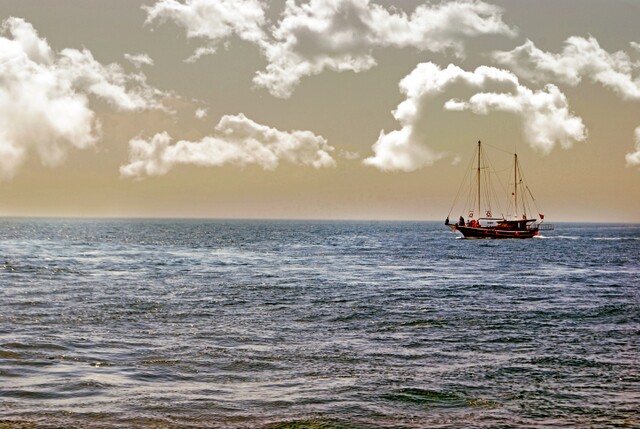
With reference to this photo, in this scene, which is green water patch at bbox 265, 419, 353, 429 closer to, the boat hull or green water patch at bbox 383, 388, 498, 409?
green water patch at bbox 383, 388, 498, 409

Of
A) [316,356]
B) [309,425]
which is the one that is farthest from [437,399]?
[316,356]

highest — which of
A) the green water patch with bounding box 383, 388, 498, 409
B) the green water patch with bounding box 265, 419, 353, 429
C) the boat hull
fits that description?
the boat hull

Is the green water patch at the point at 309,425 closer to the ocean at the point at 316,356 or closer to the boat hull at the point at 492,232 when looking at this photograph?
the ocean at the point at 316,356

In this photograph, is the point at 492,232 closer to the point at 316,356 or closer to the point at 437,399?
the point at 316,356

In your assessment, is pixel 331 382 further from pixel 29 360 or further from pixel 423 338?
pixel 29 360

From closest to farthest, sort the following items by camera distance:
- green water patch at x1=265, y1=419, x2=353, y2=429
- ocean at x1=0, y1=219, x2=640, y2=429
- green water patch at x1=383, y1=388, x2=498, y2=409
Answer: green water patch at x1=265, y1=419, x2=353, y2=429, ocean at x1=0, y1=219, x2=640, y2=429, green water patch at x1=383, y1=388, x2=498, y2=409

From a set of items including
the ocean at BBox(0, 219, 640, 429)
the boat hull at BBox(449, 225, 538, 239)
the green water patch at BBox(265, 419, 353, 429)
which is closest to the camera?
the green water patch at BBox(265, 419, 353, 429)

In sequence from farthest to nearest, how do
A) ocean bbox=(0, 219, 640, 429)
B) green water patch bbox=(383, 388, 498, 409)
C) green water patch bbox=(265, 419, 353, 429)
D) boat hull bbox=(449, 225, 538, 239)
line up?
1. boat hull bbox=(449, 225, 538, 239)
2. green water patch bbox=(383, 388, 498, 409)
3. ocean bbox=(0, 219, 640, 429)
4. green water patch bbox=(265, 419, 353, 429)

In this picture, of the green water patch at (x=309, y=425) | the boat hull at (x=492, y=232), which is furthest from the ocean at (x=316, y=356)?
the boat hull at (x=492, y=232)

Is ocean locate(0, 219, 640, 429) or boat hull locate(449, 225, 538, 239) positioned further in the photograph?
boat hull locate(449, 225, 538, 239)

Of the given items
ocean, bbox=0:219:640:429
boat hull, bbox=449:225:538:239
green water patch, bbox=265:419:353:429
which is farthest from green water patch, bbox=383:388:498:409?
boat hull, bbox=449:225:538:239

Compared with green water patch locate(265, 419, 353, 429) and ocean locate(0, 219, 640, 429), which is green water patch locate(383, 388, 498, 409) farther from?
green water patch locate(265, 419, 353, 429)

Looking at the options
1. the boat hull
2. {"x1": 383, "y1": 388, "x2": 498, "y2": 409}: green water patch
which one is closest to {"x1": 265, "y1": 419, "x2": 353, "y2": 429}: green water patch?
{"x1": 383, "y1": 388, "x2": 498, "y2": 409}: green water patch

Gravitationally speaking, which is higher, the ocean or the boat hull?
the boat hull
